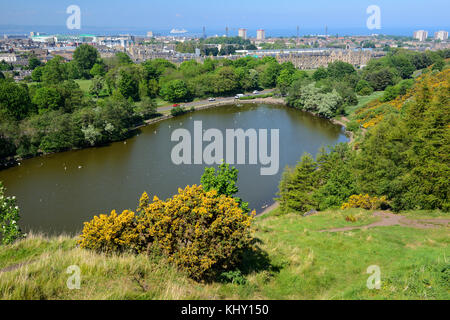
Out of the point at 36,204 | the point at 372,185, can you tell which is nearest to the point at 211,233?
the point at 372,185

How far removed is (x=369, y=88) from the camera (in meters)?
48.8

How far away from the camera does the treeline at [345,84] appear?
4012 cm

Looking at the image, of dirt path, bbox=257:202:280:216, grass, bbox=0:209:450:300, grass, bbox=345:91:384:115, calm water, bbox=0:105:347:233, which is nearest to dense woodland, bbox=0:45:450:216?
grass, bbox=345:91:384:115

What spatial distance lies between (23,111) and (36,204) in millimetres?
16295

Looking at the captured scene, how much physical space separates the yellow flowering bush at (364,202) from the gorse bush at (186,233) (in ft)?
30.4

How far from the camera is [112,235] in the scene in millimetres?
7227

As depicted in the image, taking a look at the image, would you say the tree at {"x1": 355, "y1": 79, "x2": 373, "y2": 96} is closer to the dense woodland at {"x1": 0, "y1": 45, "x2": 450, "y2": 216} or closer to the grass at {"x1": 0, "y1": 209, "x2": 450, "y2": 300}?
the dense woodland at {"x1": 0, "y1": 45, "x2": 450, "y2": 216}

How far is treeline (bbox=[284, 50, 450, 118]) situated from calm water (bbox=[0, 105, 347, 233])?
7392mm

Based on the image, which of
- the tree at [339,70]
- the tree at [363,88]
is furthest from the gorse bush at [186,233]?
the tree at [339,70]

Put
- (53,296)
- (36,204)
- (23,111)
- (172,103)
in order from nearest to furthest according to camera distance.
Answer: (53,296) → (36,204) → (23,111) → (172,103)

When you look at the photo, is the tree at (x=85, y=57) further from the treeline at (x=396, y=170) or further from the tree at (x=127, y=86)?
the treeline at (x=396, y=170)

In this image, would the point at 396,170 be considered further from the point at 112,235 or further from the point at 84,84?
the point at 84,84

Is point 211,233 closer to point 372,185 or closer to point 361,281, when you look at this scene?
point 361,281

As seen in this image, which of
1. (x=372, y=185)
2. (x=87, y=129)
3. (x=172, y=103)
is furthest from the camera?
(x=172, y=103)
